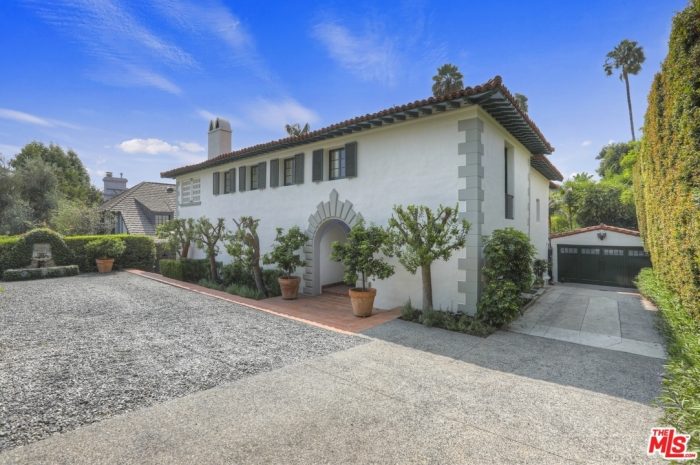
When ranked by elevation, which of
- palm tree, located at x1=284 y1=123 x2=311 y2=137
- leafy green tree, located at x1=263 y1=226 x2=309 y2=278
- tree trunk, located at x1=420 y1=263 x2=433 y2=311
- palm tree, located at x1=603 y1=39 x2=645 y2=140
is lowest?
tree trunk, located at x1=420 y1=263 x2=433 y2=311

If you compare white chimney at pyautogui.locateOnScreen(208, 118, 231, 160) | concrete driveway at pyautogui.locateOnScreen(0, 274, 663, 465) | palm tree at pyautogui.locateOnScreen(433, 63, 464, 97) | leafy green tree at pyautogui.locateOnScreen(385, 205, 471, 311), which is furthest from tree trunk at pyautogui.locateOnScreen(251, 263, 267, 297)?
palm tree at pyautogui.locateOnScreen(433, 63, 464, 97)

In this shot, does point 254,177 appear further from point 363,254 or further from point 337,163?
point 363,254

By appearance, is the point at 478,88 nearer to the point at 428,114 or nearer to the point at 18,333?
the point at 428,114

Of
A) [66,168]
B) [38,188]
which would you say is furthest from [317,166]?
[66,168]

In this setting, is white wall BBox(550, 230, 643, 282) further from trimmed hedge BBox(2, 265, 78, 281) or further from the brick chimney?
the brick chimney

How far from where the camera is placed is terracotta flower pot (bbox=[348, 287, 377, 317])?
8.35m

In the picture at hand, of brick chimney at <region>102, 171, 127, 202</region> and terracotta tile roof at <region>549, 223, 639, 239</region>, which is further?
brick chimney at <region>102, 171, 127, 202</region>

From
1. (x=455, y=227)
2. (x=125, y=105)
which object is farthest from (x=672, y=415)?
(x=125, y=105)

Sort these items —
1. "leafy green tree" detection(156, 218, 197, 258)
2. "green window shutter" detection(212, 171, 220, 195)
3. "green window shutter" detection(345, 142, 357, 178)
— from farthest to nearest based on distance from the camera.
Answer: "leafy green tree" detection(156, 218, 197, 258)
"green window shutter" detection(212, 171, 220, 195)
"green window shutter" detection(345, 142, 357, 178)

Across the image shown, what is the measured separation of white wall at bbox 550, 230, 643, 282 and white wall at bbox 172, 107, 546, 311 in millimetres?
7263

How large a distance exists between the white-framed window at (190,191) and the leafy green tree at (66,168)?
68.2ft

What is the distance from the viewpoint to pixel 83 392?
4.18 m

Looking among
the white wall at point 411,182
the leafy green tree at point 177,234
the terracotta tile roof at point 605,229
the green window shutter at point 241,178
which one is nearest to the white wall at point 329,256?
the white wall at point 411,182

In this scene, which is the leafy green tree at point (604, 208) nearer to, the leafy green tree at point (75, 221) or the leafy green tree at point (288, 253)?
the leafy green tree at point (288, 253)
